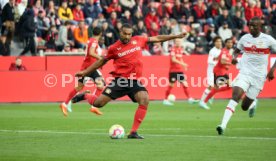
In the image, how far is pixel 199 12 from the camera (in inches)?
1453

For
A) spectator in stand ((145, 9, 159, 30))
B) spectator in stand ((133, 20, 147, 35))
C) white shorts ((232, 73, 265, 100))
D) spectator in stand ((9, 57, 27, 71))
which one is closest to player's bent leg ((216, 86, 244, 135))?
white shorts ((232, 73, 265, 100))

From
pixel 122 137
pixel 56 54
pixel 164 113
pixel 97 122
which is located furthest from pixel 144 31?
pixel 122 137

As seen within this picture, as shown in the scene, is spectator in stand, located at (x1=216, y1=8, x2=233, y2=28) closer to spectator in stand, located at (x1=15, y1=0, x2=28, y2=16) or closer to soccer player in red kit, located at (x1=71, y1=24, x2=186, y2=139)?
spectator in stand, located at (x1=15, y1=0, x2=28, y2=16)

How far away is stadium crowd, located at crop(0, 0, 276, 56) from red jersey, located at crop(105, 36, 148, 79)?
51.6ft

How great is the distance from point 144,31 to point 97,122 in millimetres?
14125

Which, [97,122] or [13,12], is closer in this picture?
[97,122]

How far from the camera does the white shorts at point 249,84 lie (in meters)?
16.9

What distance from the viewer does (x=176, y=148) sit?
1370 cm

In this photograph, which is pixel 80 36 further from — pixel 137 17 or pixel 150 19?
pixel 150 19

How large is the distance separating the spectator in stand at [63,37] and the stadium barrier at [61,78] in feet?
3.58

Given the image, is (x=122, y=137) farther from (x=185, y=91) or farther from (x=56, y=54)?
(x=56, y=54)

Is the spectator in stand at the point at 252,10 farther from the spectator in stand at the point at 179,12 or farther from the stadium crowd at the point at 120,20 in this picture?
the spectator in stand at the point at 179,12

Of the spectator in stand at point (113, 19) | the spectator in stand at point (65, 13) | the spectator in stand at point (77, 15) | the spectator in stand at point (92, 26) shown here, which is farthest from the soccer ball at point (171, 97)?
the spectator in stand at point (77, 15)

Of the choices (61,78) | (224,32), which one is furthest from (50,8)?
(224,32)
